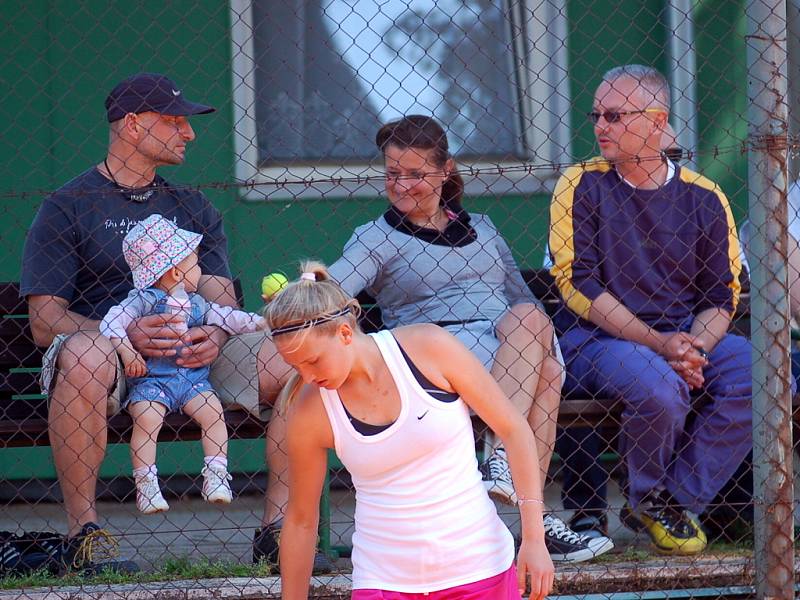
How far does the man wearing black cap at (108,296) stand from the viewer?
390cm

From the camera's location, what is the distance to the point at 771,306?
386cm

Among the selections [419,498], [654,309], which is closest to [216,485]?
[419,498]

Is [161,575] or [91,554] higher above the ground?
[91,554]

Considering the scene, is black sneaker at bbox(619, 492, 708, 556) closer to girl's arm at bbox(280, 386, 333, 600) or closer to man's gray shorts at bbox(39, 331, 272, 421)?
man's gray shorts at bbox(39, 331, 272, 421)

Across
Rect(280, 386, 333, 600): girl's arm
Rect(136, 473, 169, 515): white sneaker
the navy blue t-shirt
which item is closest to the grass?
Rect(136, 473, 169, 515): white sneaker

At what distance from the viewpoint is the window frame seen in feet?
18.8

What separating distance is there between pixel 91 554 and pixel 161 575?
247 millimetres

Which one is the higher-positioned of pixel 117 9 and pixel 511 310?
pixel 117 9

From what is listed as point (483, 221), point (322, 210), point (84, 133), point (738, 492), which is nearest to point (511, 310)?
point (483, 221)

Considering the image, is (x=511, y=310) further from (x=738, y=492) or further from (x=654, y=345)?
(x=738, y=492)

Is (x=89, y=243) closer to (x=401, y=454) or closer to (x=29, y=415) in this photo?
(x=29, y=415)

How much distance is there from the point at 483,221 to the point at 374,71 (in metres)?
1.49

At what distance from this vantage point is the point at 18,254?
18.7 ft

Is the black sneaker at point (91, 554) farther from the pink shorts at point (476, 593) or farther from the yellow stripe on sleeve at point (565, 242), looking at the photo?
the yellow stripe on sleeve at point (565, 242)
